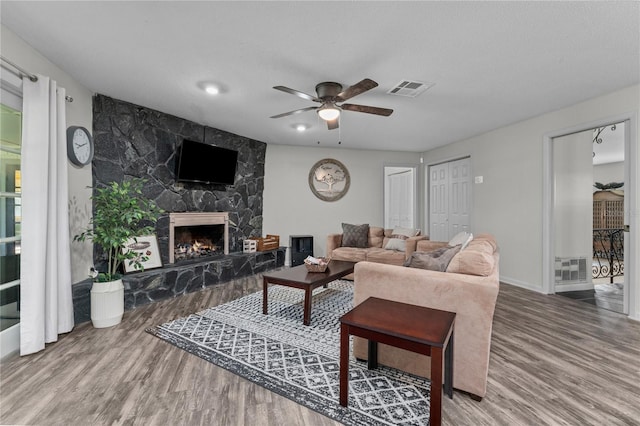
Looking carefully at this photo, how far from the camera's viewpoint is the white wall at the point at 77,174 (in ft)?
8.48

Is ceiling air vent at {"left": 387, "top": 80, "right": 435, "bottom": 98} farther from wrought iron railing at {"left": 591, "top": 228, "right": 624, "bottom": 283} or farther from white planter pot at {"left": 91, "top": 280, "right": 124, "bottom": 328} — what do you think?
wrought iron railing at {"left": 591, "top": 228, "right": 624, "bottom": 283}

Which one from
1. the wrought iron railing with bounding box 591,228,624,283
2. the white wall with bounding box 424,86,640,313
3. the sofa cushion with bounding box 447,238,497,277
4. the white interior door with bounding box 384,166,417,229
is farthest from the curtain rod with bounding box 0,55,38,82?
the wrought iron railing with bounding box 591,228,624,283

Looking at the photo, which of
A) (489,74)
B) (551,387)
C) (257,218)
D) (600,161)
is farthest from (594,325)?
(600,161)

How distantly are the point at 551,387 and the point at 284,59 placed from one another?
3.13m

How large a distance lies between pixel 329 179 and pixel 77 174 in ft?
13.9

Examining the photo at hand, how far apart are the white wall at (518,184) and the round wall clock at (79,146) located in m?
5.64

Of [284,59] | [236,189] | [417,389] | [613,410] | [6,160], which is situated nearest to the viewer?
[613,410]

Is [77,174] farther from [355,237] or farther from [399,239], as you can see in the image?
[399,239]

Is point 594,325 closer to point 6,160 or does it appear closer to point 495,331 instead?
point 495,331

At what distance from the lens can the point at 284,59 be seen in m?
2.51

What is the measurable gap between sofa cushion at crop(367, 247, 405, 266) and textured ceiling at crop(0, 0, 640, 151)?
221cm

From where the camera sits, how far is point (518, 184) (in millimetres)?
4398

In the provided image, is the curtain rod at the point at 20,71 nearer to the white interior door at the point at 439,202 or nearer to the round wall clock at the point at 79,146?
the round wall clock at the point at 79,146

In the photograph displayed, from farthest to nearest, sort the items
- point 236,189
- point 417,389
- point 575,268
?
point 236,189 → point 575,268 → point 417,389
